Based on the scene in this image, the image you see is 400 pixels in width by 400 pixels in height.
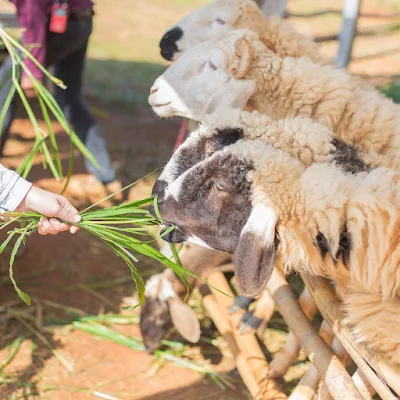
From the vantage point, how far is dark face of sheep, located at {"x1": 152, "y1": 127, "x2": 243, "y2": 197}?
279 cm

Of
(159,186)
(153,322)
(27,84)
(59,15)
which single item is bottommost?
(153,322)

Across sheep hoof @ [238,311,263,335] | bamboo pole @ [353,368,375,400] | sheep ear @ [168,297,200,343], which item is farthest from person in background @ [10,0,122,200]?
bamboo pole @ [353,368,375,400]

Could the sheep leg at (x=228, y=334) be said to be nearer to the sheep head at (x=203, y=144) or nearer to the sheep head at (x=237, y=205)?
the sheep head at (x=237, y=205)

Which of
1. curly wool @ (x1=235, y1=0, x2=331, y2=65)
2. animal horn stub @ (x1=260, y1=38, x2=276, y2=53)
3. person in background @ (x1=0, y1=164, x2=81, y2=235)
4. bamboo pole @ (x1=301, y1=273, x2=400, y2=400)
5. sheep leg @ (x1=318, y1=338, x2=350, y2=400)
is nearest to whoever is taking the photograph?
bamboo pole @ (x1=301, y1=273, x2=400, y2=400)

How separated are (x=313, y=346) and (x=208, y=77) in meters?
1.81

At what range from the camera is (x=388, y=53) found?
11531mm

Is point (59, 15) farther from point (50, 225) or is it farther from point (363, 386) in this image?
point (363, 386)

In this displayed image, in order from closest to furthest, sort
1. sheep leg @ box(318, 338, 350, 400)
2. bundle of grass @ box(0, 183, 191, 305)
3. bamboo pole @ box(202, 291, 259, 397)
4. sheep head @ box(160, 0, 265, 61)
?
1. bundle of grass @ box(0, 183, 191, 305)
2. sheep leg @ box(318, 338, 350, 400)
3. bamboo pole @ box(202, 291, 259, 397)
4. sheep head @ box(160, 0, 265, 61)

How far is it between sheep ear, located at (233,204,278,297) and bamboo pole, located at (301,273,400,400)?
1.08 ft

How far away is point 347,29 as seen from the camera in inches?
305

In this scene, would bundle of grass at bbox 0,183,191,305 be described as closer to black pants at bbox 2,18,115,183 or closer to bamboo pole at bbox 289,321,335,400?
bamboo pole at bbox 289,321,335,400

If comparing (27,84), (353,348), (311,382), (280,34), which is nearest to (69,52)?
(280,34)

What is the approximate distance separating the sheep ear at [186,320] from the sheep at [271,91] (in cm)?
116

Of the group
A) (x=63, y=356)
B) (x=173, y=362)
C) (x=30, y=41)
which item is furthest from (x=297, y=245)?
(x=30, y=41)
